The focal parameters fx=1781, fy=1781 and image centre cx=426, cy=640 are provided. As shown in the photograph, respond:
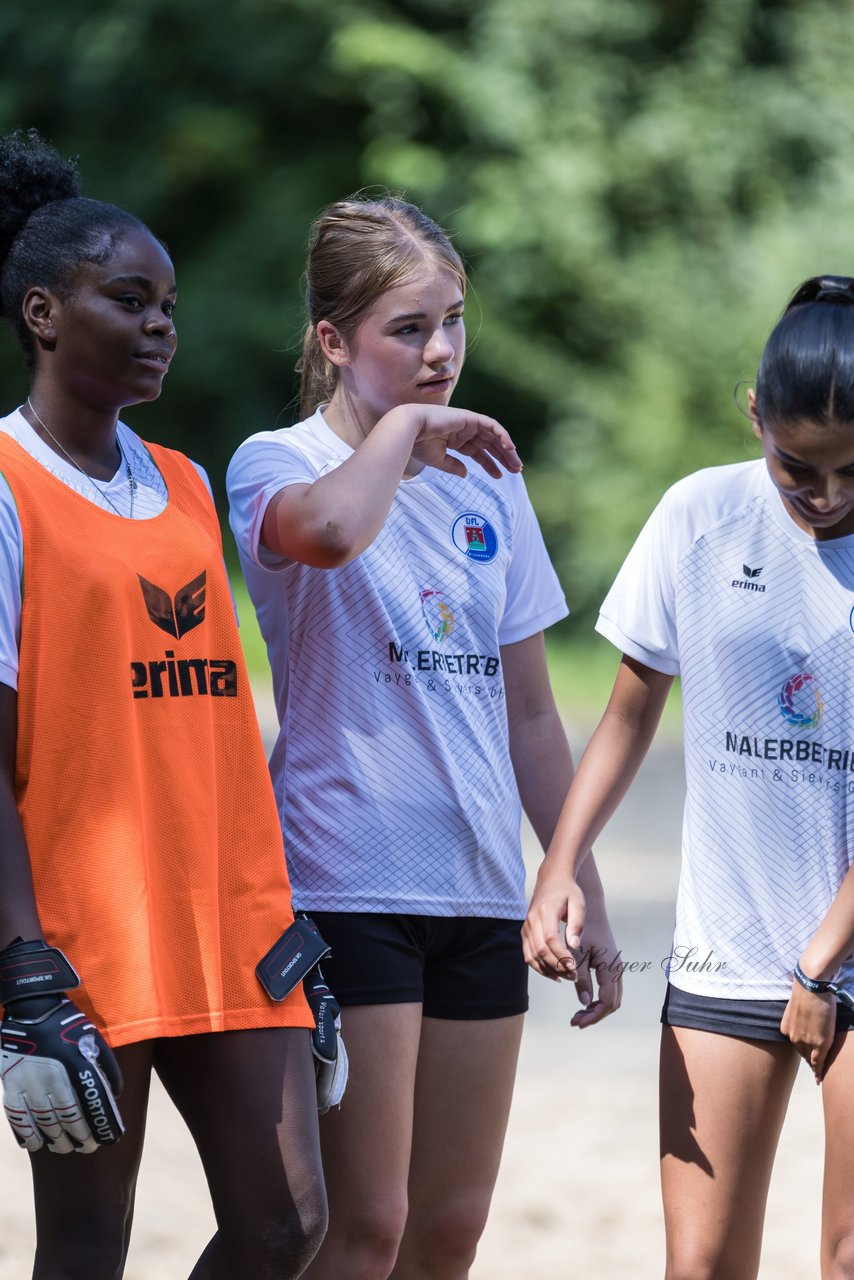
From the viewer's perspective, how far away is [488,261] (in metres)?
18.9

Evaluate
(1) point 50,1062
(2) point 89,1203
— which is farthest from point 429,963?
(1) point 50,1062

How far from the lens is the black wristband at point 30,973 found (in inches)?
99.9

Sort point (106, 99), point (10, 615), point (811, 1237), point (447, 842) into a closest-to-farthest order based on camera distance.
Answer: point (10, 615), point (447, 842), point (811, 1237), point (106, 99)

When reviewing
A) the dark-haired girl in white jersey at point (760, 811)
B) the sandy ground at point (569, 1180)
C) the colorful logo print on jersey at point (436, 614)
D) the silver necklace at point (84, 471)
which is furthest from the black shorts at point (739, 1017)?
the sandy ground at point (569, 1180)

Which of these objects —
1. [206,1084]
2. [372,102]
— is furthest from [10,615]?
[372,102]

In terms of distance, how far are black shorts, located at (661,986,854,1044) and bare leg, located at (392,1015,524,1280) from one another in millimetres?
407

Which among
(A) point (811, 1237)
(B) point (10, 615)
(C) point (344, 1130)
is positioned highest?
(B) point (10, 615)

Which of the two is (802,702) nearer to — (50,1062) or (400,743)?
(400,743)

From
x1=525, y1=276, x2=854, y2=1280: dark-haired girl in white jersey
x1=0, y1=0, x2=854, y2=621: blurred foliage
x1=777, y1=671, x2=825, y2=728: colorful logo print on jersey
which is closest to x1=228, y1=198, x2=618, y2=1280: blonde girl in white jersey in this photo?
x1=525, y1=276, x2=854, y2=1280: dark-haired girl in white jersey

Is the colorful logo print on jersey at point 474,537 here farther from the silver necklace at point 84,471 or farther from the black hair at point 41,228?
the black hair at point 41,228

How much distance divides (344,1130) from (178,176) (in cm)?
1887

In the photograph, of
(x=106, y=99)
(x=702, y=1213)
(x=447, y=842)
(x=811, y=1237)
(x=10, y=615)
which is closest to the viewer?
(x=10, y=615)

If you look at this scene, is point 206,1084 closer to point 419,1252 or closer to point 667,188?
point 419,1252

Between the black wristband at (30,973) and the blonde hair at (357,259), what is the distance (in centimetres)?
132
